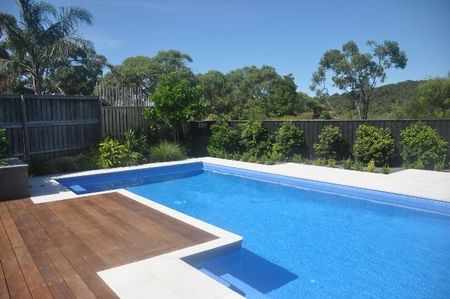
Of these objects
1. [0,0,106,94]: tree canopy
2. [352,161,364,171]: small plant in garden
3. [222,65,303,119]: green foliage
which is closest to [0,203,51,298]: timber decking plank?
[352,161,364,171]: small plant in garden

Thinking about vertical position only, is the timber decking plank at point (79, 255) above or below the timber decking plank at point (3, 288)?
above

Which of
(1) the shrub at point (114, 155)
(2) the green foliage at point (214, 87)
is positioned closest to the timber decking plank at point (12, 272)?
(1) the shrub at point (114, 155)

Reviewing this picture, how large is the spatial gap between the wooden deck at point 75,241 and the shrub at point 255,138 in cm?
657

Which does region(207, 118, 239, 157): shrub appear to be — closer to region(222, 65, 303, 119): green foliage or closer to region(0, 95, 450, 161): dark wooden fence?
region(0, 95, 450, 161): dark wooden fence

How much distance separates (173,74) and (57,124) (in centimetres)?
437

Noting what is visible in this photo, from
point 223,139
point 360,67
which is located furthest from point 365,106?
point 223,139

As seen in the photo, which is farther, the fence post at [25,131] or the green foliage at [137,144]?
the green foliage at [137,144]

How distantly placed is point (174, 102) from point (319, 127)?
492 centimetres

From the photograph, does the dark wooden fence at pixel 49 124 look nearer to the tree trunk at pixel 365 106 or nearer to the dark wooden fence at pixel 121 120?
the dark wooden fence at pixel 121 120

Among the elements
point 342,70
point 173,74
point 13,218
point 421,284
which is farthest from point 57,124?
point 342,70

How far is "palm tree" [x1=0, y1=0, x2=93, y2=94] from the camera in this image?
11680mm

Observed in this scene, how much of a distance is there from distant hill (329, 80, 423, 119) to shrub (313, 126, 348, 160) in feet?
67.6

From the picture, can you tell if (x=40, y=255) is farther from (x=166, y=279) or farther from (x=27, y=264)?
(x=166, y=279)

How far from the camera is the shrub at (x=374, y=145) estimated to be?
30.3ft
